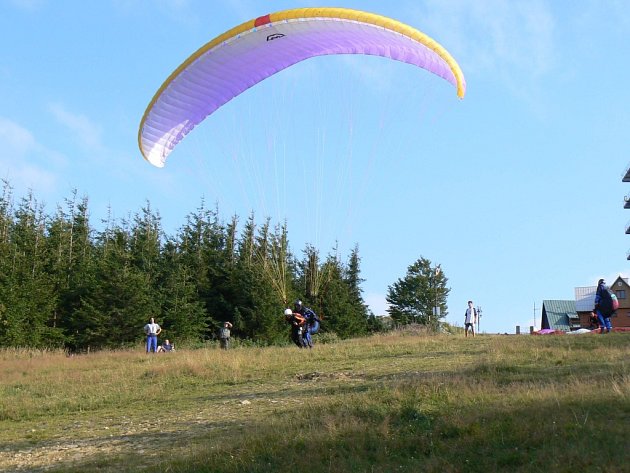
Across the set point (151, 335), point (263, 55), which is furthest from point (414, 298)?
point (263, 55)

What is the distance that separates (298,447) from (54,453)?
3544mm

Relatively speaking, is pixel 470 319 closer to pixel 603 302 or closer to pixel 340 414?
pixel 603 302

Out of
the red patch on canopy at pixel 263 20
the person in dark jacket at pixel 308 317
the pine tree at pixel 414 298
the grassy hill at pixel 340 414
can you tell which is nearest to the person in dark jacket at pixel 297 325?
the person in dark jacket at pixel 308 317

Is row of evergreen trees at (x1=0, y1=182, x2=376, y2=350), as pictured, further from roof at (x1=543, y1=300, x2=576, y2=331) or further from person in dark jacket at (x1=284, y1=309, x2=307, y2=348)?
roof at (x1=543, y1=300, x2=576, y2=331)

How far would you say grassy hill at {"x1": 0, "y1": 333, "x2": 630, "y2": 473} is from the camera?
7004 mm

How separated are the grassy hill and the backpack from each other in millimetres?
2442

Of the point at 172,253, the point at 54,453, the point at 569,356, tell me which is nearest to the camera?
the point at 54,453

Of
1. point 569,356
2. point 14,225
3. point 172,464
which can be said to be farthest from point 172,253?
point 172,464

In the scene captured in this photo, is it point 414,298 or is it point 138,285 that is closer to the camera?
point 138,285

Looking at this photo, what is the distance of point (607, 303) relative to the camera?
19031 millimetres

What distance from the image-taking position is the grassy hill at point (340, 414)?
700 centimetres

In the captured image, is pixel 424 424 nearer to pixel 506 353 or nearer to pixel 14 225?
pixel 506 353

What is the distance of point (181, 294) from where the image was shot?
42500 millimetres

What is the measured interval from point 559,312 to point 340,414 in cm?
8404
